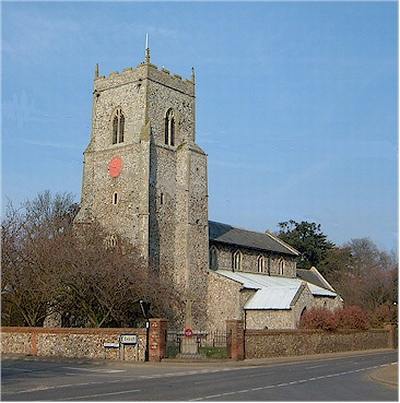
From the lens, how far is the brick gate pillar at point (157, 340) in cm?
3050

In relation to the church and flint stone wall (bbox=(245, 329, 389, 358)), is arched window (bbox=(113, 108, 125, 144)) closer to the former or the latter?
the church

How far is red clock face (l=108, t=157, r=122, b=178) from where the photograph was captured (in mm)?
48700

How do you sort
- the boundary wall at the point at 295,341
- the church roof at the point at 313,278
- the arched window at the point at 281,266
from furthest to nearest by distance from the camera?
the church roof at the point at 313,278, the arched window at the point at 281,266, the boundary wall at the point at 295,341

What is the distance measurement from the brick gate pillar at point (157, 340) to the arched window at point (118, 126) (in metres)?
22.4

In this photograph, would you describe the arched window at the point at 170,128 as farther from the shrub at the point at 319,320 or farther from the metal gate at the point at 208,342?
the shrub at the point at 319,320

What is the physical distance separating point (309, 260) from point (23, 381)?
69315 millimetres

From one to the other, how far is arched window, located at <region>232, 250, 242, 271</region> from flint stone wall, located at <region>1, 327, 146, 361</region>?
23.0m

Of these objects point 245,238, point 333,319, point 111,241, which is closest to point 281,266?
point 245,238

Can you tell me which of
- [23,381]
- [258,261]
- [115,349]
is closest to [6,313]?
[115,349]

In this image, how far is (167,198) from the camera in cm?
4816

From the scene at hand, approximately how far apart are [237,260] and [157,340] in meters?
24.8

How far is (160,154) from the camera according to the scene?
1909 inches

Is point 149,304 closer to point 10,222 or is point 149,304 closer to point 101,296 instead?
point 101,296

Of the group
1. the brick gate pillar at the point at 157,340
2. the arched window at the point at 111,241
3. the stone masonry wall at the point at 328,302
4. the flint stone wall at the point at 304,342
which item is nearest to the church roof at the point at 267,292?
the stone masonry wall at the point at 328,302
